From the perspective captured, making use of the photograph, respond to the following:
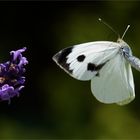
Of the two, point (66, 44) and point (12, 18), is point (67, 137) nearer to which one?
point (66, 44)

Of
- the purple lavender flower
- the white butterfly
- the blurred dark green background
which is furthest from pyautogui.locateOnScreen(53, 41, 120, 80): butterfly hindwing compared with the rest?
the blurred dark green background

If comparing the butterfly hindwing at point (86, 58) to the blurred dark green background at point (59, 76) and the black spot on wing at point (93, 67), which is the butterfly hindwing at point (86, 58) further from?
the blurred dark green background at point (59, 76)

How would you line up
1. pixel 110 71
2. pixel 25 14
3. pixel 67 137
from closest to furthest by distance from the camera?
pixel 110 71 < pixel 67 137 < pixel 25 14

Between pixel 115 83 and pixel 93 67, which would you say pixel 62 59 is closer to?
pixel 93 67

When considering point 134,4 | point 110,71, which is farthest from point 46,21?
point 110,71

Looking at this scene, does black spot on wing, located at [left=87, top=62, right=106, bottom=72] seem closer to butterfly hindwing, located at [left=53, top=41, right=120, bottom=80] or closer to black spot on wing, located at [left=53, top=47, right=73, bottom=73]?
butterfly hindwing, located at [left=53, top=41, right=120, bottom=80]

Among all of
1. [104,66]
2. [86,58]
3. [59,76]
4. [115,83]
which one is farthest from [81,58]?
[59,76]

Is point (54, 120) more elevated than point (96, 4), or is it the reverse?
point (96, 4)
